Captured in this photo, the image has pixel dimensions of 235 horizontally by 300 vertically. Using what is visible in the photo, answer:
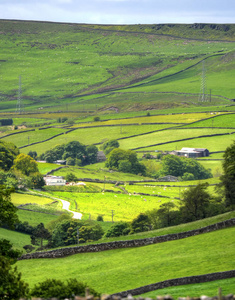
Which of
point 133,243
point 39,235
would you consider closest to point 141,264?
point 133,243

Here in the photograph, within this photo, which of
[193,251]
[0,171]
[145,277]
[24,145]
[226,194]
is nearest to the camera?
[145,277]

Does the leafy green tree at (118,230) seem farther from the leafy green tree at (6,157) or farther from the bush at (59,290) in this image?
the leafy green tree at (6,157)

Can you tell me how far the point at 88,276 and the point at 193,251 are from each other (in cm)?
793

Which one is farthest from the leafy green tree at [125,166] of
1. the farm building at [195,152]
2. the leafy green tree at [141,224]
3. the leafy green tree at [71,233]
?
the leafy green tree at [71,233]

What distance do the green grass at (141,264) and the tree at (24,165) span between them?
75477 mm

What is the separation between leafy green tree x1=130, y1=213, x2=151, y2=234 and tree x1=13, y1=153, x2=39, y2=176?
56689mm

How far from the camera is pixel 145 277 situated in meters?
37.1

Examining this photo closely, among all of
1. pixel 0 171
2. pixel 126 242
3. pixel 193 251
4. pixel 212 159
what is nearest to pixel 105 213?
pixel 0 171

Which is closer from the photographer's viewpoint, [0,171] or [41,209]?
[41,209]

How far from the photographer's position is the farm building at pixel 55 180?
12181cm

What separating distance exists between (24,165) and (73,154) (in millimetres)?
43229

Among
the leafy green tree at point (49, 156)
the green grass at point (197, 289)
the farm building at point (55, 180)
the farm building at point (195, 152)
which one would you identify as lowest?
the green grass at point (197, 289)

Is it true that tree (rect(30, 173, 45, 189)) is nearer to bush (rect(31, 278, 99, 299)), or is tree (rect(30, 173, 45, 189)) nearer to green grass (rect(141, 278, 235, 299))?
green grass (rect(141, 278, 235, 299))

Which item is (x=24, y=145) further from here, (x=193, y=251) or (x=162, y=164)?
(x=193, y=251)
